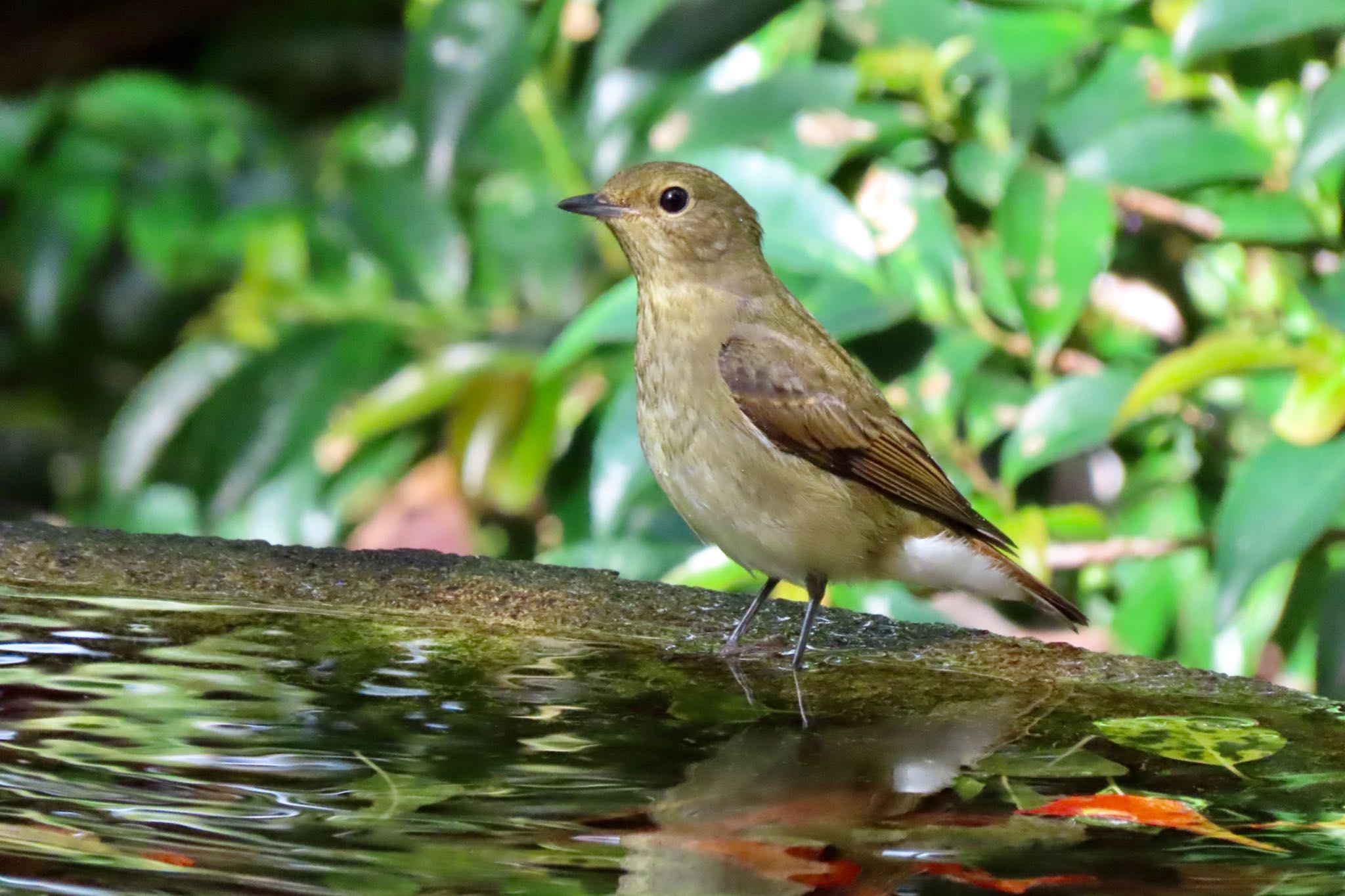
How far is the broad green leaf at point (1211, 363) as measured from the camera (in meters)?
3.01

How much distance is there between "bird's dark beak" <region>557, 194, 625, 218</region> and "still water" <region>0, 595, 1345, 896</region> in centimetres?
100

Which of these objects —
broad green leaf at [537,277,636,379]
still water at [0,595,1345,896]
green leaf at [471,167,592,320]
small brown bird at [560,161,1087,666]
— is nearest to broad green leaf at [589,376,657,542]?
broad green leaf at [537,277,636,379]

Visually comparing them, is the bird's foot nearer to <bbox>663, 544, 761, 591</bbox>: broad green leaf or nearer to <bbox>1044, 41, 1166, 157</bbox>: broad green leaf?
<bbox>663, 544, 761, 591</bbox>: broad green leaf

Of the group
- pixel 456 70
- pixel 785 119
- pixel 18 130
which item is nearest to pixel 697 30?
pixel 785 119

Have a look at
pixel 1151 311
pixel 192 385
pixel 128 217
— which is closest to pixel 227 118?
pixel 128 217

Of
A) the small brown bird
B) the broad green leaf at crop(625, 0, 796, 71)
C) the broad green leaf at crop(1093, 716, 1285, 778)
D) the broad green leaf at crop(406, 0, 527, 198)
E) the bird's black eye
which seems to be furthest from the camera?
the broad green leaf at crop(406, 0, 527, 198)

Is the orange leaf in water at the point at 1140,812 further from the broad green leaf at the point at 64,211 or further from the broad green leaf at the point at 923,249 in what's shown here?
the broad green leaf at the point at 64,211

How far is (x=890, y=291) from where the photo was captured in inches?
131

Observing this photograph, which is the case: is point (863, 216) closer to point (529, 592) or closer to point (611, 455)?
point (611, 455)

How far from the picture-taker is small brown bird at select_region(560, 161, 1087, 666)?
2932 millimetres

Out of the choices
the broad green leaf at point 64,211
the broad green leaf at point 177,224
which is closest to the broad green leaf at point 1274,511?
the broad green leaf at point 177,224

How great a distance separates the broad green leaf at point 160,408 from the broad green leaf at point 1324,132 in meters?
2.51

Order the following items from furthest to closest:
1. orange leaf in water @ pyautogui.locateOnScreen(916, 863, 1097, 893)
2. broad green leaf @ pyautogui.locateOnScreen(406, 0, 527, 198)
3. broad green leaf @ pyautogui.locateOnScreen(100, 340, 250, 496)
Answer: broad green leaf @ pyautogui.locateOnScreen(100, 340, 250, 496) < broad green leaf @ pyautogui.locateOnScreen(406, 0, 527, 198) < orange leaf in water @ pyautogui.locateOnScreen(916, 863, 1097, 893)

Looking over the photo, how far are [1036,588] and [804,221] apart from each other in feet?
2.74
